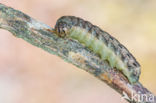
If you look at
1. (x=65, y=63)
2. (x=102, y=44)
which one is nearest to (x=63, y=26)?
(x=102, y=44)

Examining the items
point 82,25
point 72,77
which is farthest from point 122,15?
point 82,25

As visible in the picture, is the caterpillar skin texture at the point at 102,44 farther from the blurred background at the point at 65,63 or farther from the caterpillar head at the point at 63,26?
the blurred background at the point at 65,63

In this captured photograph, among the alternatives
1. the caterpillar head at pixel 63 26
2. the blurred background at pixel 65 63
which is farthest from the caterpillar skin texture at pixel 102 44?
the blurred background at pixel 65 63

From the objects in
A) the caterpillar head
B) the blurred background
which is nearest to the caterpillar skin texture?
the caterpillar head

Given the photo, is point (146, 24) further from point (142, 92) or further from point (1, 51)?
point (142, 92)

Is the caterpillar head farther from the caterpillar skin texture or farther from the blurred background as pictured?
the blurred background

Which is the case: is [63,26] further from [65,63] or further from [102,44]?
[65,63]
